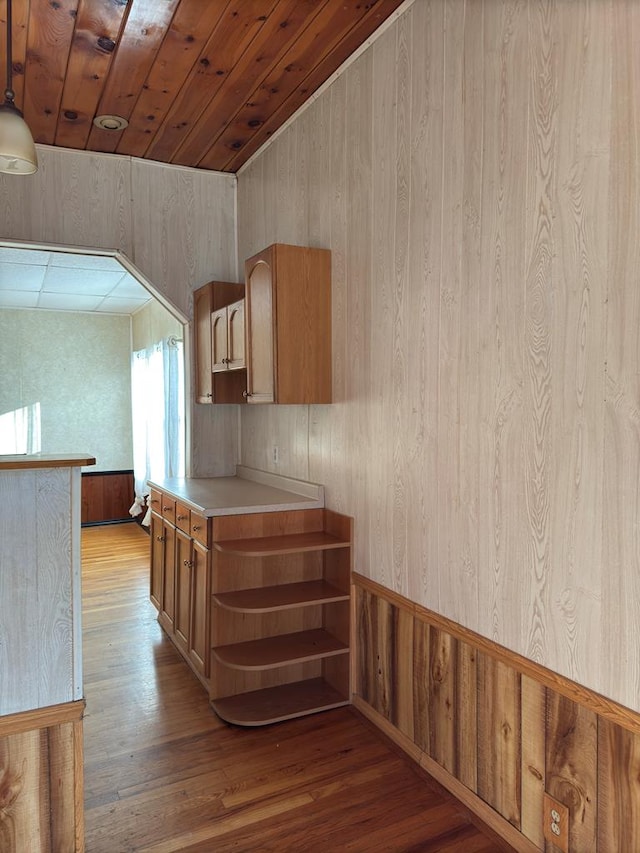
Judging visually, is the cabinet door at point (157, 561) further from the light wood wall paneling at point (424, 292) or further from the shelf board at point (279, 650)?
the light wood wall paneling at point (424, 292)

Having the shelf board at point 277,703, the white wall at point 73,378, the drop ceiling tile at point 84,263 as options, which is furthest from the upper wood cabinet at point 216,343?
the white wall at point 73,378

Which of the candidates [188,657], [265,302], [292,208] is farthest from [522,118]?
[188,657]

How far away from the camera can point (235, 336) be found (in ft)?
11.2

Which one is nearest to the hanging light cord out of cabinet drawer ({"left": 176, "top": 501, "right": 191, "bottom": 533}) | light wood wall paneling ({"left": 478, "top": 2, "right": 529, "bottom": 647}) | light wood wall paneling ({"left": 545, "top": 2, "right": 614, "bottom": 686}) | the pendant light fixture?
the pendant light fixture

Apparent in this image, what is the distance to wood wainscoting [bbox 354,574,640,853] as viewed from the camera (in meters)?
1.63

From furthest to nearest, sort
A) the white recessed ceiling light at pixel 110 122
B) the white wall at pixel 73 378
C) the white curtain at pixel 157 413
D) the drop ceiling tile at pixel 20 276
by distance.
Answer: the white wall at pixel 73 378 < the white curtain at pixel 157 413 < the drop ceiling tile at pixel 20 276 < the white recessed ceiling light at pixel 110 122

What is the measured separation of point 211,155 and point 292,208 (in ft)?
2.83

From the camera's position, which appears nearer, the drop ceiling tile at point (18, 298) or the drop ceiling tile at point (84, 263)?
the drop ceiling tile at point (84, 263)

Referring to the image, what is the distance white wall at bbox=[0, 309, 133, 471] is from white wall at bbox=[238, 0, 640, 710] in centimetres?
528

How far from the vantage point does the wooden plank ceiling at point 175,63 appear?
94.3 inches

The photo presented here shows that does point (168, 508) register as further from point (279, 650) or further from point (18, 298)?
point (18, 298)

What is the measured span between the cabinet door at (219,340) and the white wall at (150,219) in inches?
17.5

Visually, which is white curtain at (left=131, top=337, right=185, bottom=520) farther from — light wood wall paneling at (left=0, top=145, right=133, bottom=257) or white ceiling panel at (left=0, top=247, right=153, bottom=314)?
light wood wall paneling at (left=0, top=145, right=133, bottom=257)

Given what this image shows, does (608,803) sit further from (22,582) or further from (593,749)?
(22,582)
